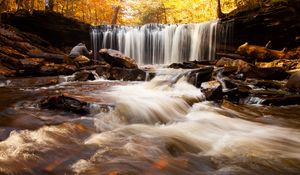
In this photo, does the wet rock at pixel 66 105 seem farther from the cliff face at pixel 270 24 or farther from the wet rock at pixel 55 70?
the cliff face at pixel 270 24

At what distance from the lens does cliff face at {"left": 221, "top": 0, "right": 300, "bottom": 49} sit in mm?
16969

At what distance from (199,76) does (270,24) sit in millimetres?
8948

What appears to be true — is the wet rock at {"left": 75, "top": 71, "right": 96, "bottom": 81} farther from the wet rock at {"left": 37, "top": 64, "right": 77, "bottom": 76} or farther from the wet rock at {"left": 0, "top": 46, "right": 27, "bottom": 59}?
the wet rock at {"left": 0, "top": 46, "right": 27, "bottom": 59}

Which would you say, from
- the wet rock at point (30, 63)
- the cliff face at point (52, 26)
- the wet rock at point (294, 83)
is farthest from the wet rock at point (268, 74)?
the cliff face at point (52, 26)

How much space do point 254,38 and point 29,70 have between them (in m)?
13.3

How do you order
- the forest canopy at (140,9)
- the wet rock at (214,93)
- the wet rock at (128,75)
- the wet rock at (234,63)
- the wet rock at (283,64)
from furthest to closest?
the forest canopy at (140,9), the wet rock at (283,64), the wet rock at (234,63), the wet rock at (128,75), the wet rock at (214,93)

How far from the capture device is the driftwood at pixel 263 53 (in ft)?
54.7

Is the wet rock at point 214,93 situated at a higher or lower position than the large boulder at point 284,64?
lower

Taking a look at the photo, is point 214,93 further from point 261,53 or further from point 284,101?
point 261,53

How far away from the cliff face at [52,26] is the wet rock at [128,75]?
29.9ft

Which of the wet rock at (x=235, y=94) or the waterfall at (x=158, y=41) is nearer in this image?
the wet rock at (x=235, y=94)

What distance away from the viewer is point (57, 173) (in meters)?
3.64

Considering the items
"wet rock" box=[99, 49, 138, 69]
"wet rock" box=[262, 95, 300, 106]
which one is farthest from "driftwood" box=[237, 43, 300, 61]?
"wet rock" box=[262, 95, 300, 106]

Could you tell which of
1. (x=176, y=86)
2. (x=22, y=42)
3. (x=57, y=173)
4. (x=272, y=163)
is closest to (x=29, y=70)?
(x=22, y=42)
